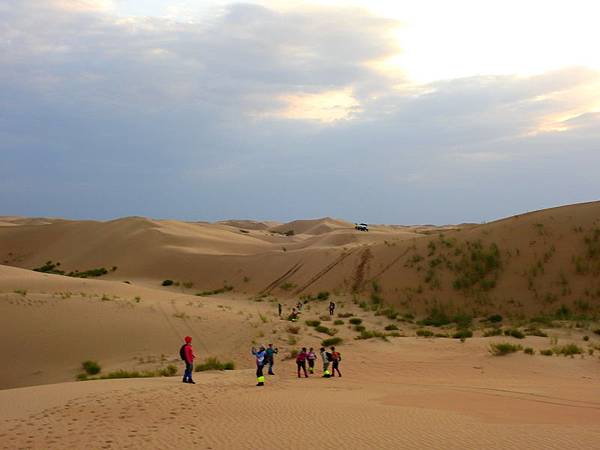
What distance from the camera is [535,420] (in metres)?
9.52

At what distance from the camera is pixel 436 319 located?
2828 centimetres

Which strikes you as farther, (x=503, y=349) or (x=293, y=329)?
(x=293, y=329)

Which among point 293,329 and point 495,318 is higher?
point 495,318

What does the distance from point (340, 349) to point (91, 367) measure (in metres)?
7.63

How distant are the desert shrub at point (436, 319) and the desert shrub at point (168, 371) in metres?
14.1

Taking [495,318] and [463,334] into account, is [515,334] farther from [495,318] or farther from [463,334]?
[495,318]

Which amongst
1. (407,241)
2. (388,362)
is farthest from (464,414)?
(407,241)

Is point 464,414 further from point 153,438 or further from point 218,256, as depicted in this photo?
point 218,256

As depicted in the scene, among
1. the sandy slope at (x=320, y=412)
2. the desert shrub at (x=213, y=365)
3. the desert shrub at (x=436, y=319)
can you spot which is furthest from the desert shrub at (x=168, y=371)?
the desert shrub at (x=436, y=319)

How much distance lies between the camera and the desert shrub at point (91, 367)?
55.5 feet

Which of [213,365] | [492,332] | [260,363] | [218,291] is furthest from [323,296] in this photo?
[260,363]

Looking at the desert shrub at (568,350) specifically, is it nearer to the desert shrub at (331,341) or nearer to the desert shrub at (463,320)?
the desert shrub at (331,341)

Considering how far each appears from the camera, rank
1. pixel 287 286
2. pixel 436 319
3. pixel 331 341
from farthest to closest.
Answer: pixel 287 286
pixel 436 319
pixel 331 341

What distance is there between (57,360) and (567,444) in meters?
14.7
